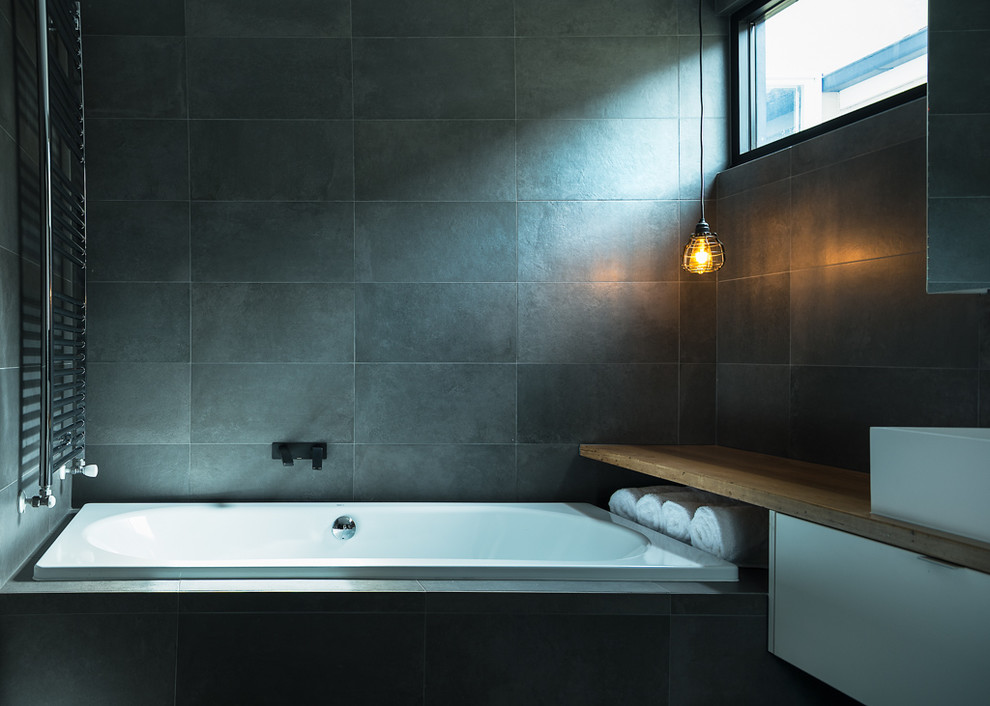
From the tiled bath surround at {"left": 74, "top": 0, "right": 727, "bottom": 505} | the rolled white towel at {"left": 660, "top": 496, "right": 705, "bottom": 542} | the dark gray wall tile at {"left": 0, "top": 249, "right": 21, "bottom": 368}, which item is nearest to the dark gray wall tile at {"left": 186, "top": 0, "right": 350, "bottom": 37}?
the tiled bath surround at {"left": 74, "top": 0, "right": 727, "bottom": 505}

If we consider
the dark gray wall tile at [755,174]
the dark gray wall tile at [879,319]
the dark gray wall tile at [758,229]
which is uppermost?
the dark gray wall tile at [755,174]

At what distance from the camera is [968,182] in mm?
1998

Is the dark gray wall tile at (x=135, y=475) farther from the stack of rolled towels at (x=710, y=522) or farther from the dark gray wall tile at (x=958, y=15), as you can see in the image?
the dark gray wall tile at (x=958, y=15)

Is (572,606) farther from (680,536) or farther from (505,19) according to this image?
(505,19)

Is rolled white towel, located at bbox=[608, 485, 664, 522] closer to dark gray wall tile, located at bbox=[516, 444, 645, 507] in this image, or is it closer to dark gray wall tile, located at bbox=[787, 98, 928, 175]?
dark gray wall tile, located at bbox=[516, 444, 645, 507]

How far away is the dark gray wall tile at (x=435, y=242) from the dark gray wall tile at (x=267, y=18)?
Result: 0.73 metres

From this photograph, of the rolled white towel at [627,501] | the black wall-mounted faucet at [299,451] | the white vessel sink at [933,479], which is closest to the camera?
the white vessel sink at [933,479]

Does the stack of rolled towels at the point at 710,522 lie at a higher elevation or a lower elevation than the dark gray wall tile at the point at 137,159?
lower

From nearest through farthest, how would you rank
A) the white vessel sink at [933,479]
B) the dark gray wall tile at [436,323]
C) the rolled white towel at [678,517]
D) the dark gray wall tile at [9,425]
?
the white vessel sink at [933,479], the dark gray wall tile at [9,425], the rolled white towel at [678,517], the dark gray wall tile at [436,323]

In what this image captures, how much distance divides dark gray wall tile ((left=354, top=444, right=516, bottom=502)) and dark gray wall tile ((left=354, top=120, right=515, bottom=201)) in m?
1.00

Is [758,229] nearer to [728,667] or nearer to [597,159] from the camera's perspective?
[597,159]

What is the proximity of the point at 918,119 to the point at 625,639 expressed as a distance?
171cm

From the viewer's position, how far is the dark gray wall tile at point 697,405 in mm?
3271

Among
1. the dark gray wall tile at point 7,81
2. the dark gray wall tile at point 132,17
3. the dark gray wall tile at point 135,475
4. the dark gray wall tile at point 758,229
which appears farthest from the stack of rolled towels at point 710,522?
the dark gray wall tile at point 132,17
